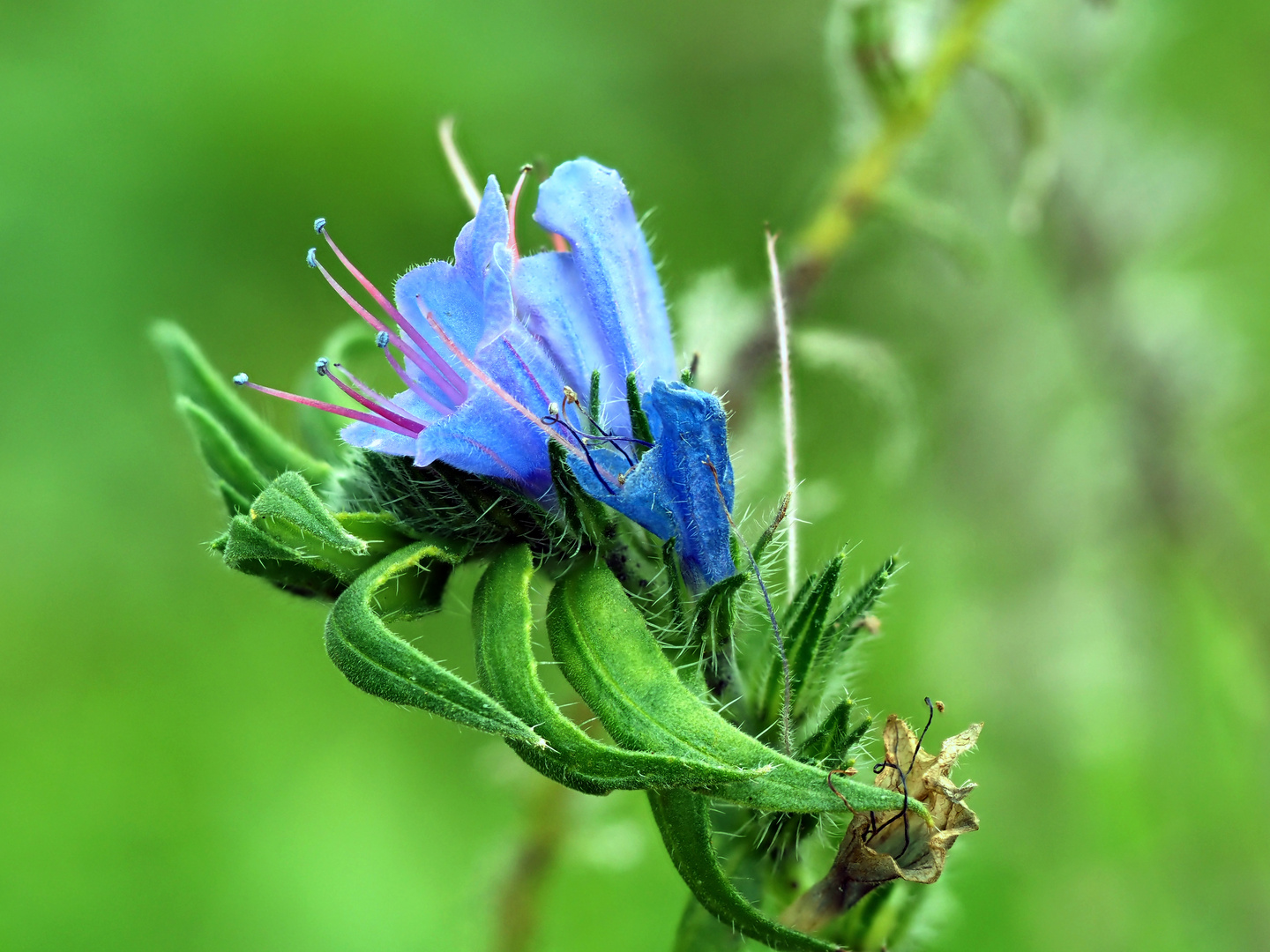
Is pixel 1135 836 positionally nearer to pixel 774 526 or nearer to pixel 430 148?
pixel 774 526

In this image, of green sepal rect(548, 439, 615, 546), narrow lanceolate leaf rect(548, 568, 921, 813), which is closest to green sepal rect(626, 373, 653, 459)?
green sepal rect(548, 439, 615, 546)

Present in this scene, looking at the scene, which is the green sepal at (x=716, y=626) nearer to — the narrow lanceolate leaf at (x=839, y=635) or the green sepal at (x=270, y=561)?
the narrow lanceolate leaf at (x=839, y=635)

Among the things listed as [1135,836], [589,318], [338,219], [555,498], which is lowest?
[555,498]

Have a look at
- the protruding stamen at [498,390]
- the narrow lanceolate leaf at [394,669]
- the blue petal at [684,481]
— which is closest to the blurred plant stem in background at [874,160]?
the blue petal at [684,481]

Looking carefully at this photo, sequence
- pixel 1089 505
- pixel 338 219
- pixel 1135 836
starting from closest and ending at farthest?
1. pixel 1135 836
2. pixel 1089 505
3. pixel 338 219

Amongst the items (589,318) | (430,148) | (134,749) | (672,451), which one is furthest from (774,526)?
(430,148)

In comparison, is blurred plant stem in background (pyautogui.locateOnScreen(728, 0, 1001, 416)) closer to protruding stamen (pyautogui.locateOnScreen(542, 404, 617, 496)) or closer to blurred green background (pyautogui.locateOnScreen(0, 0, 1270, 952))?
blurred green background (pyautogui.locateOnScreen(0, 0, 1270, 952))

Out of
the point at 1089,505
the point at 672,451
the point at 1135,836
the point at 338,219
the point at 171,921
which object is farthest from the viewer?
the point at 338,219
